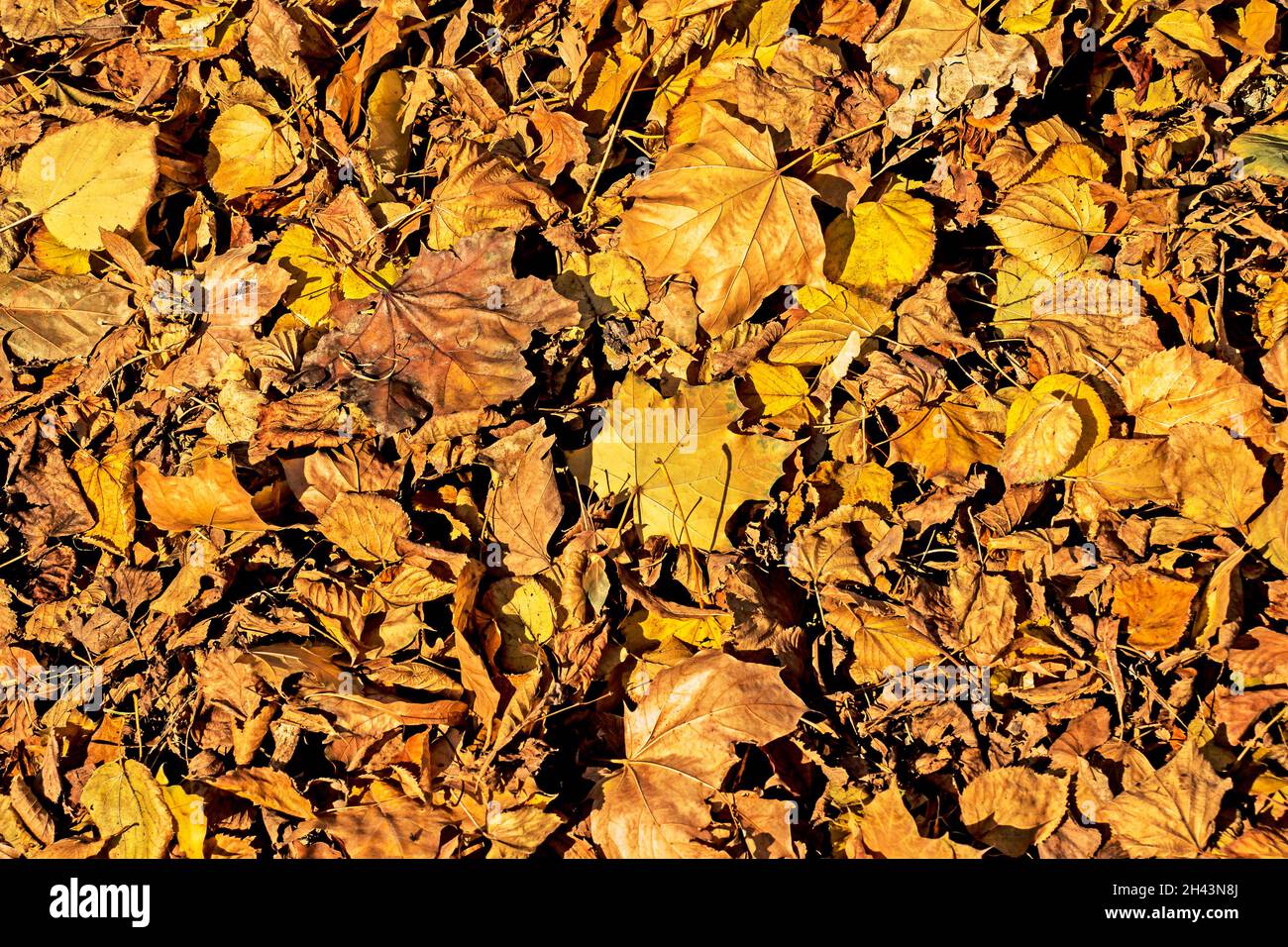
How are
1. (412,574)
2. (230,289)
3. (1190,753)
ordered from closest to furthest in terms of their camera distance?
(1190,753) → (412,574) → (230,289)

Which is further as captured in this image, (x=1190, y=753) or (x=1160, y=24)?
(x=1160, y=24)

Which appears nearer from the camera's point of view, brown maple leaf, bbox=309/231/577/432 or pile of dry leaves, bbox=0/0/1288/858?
pile of dry leaves, bbox=0/0/1288/858

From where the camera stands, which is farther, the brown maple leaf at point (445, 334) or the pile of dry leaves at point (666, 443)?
the brown maple leaf at point (445, 334)

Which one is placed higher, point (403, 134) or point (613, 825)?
point (403, 134)

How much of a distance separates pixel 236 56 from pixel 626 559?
1629mm

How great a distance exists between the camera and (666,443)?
2037 millimetres

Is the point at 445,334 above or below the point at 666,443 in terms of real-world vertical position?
above

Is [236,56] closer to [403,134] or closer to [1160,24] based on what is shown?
[403,134]

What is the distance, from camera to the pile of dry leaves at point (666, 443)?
1.90m

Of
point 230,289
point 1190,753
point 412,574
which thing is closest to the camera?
point 1190,753

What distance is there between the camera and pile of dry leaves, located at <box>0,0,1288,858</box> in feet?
6.24

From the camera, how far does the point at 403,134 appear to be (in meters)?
2.24

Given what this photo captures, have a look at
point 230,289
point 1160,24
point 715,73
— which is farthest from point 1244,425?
point 230,289

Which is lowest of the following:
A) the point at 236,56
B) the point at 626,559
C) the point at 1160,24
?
the point at 626,559
